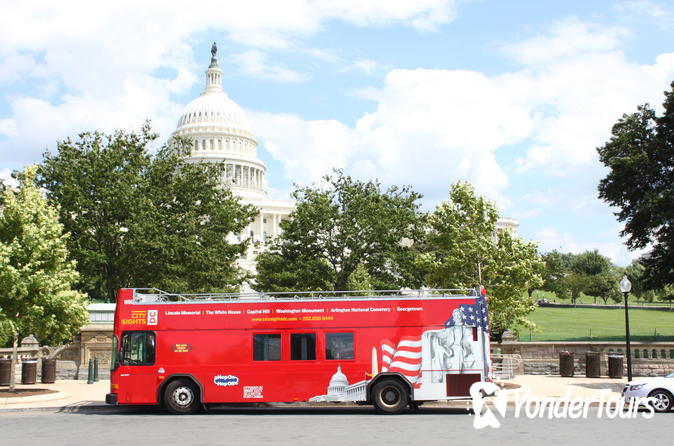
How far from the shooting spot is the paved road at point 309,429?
1391cm

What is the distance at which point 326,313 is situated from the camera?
1928cm

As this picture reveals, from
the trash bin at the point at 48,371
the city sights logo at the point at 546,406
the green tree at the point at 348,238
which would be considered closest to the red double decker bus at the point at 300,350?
the city sights logo at the point at 546,406

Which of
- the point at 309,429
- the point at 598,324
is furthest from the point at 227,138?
the point at 309,429

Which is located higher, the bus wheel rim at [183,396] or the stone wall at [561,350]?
the stone wall at [561,350]

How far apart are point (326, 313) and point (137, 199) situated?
80.6 ft

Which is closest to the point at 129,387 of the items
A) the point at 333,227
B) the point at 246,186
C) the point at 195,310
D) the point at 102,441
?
the point at 195,310

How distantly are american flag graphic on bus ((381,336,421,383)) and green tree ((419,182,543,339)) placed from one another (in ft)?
Answer: 32.5

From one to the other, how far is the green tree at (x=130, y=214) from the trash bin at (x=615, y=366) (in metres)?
23.9

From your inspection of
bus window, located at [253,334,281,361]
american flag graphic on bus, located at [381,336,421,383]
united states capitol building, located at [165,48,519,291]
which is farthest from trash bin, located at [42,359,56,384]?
united states capitol building, located at [165,48,519,291]

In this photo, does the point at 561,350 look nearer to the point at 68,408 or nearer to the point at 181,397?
the point at 181,397

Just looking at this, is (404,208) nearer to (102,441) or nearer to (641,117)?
(641,117)

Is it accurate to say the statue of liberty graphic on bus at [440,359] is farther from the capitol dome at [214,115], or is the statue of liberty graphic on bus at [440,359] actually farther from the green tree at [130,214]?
the capitol dome at [214,115]

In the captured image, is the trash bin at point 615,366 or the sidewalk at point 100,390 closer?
the sidewalk at point 100,390

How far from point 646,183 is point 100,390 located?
32276 millimetres
